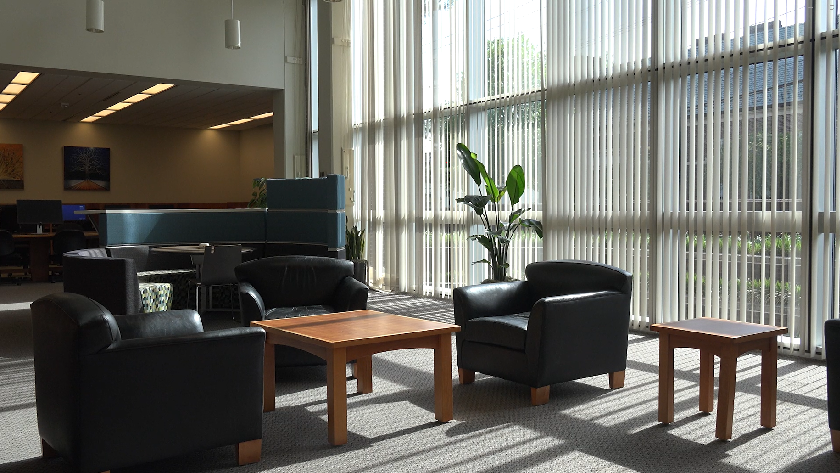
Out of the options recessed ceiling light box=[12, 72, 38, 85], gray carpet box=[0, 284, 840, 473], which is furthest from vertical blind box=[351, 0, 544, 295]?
recessed ceiling light box=[12, 72, 38, 85]

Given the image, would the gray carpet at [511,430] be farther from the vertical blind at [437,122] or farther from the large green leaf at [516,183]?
the vertical blind at [437,122]

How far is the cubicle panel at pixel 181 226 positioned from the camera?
25.6ft

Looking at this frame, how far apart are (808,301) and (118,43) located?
9150 millimetres

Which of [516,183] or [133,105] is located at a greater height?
[133,105]

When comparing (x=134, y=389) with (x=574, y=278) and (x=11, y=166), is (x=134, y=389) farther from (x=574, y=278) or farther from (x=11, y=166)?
(x=11, y=166)

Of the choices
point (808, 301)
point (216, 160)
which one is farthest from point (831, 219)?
point (216, 160)

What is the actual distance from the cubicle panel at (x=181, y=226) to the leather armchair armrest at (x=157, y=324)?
4360 millimetres

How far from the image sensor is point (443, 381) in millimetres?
4016

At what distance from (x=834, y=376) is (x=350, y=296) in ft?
10.3

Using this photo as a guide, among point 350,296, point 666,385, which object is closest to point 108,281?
point 350,296

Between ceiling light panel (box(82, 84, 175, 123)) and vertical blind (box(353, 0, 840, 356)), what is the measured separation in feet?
16.7

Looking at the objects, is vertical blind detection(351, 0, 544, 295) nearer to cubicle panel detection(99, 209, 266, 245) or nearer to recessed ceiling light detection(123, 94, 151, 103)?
cubicle panel detection(99, 209, 266, 245)

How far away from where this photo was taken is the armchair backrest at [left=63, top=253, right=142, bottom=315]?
5707 millimetres

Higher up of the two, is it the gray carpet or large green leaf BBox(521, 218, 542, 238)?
large green leaf BBox(521, 218, 542, 238)
